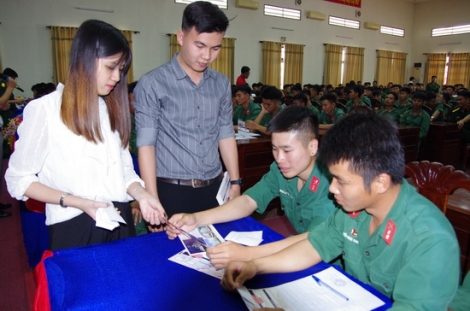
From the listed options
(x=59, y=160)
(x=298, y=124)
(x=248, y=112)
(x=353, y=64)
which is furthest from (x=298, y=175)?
(x=353, y=64)

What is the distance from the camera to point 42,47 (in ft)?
24.5

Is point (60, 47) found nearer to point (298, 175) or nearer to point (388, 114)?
point (298, 175)

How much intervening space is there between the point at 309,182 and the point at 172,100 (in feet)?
2.19

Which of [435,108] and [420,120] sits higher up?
[435,108]

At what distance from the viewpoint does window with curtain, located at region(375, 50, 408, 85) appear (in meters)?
13.5

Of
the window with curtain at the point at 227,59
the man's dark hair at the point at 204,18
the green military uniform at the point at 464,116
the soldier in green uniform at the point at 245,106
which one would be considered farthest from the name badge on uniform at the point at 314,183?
the window with curtain at the point at 227,59

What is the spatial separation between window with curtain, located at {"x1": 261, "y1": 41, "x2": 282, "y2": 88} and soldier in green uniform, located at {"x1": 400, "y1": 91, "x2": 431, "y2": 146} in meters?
5.90

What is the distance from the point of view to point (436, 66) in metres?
13.6

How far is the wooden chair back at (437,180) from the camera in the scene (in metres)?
1.20

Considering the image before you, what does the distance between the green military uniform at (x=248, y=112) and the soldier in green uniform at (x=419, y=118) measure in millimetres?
2105

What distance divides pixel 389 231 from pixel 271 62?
33.0ft

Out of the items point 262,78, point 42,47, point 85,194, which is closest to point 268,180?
point 85,194

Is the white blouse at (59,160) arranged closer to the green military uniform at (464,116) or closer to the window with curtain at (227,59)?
the green military uniform at (464,116)

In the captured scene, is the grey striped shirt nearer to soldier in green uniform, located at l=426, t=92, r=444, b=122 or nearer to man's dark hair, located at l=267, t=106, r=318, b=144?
man's dark hair, located at l=267, t=106, r=318, b=144
